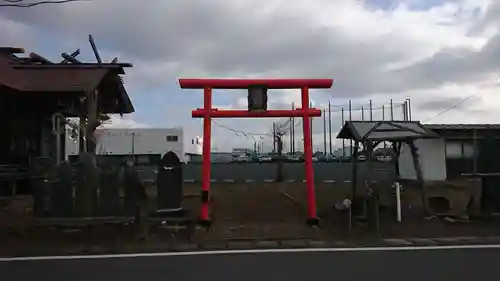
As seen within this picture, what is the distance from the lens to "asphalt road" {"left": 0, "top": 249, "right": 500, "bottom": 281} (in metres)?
7.84

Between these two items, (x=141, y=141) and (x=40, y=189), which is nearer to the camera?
(x=40, y=189)

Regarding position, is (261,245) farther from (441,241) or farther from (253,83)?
(253,83)

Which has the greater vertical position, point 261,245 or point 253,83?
point 253,83

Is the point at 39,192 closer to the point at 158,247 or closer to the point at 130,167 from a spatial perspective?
the point at 130,167

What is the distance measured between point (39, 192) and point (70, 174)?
2.53ft

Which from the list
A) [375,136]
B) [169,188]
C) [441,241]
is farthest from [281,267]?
[375,136]

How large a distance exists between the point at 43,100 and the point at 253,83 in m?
8.86

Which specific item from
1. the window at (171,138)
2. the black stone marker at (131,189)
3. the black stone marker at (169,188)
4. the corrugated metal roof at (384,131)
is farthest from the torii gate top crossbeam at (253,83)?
the window at (171,138)

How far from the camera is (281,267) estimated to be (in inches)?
336

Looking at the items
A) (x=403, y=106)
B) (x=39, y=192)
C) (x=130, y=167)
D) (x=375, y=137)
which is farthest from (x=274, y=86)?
(x=403, y=106)

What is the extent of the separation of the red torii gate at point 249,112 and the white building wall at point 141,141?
34.5 meters

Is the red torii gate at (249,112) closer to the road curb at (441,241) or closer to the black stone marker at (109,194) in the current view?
the black stone marker at (109,194)

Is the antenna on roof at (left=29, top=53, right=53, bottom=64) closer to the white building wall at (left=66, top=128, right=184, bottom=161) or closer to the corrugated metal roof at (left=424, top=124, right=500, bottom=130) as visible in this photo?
the corrugated metal roof at (left=424, top=124, right=500, bottom=130)

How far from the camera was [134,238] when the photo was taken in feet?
37.6
